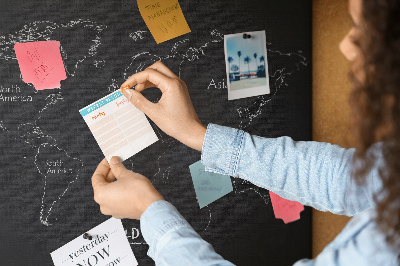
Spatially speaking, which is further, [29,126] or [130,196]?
[29,126]

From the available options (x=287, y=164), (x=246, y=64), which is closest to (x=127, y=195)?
(x=287, y=164)

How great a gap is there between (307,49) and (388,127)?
0.54 metres

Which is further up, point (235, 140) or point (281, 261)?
point (235, 140)

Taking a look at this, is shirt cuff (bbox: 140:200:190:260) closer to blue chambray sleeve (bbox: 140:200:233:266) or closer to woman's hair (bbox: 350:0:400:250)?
blue chambray sleeve (bbox: 140:200:233:266)

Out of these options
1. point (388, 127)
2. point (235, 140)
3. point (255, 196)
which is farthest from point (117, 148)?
point (388, 127)

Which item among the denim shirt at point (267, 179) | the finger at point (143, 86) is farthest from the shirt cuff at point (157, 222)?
the finger at point (143, 86)

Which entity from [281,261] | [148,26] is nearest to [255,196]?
[281,261]

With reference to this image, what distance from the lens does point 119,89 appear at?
2.62 feet

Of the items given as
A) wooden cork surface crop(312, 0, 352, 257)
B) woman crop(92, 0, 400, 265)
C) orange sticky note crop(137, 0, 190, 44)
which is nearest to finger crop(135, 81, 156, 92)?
woman crop(92, 0, 400, 265)

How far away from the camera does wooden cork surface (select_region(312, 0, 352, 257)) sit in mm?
879

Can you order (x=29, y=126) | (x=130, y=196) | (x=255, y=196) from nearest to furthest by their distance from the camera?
(x=130, y=196)
(x=29, y=126)
(x=255, y=196)

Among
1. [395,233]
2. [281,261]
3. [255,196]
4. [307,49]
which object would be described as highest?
[307,49]

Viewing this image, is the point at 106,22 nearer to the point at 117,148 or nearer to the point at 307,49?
the point at 117,148

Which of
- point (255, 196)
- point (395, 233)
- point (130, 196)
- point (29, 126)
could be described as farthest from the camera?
point (255, 196)
